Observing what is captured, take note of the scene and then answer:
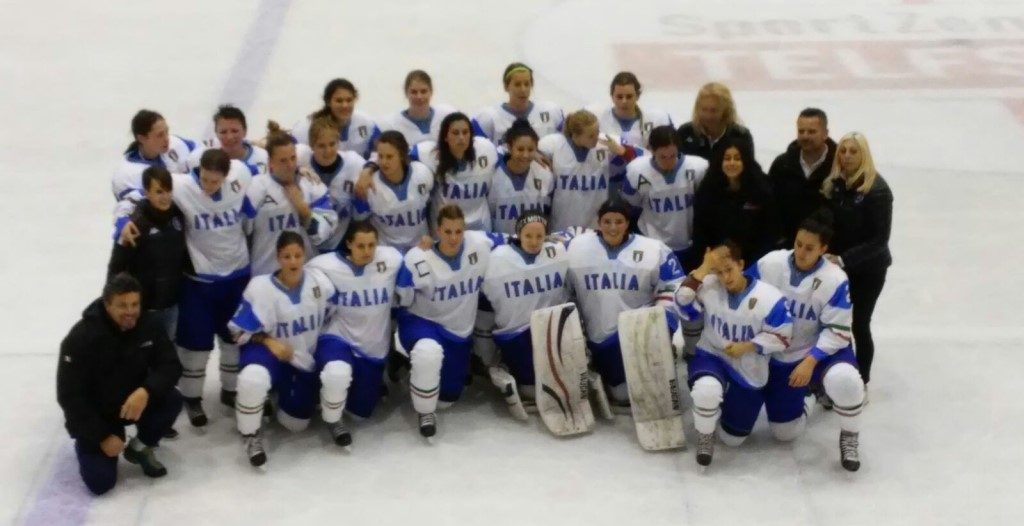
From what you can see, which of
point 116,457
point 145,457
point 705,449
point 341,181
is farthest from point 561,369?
point 116,457

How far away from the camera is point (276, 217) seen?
5.66 metres

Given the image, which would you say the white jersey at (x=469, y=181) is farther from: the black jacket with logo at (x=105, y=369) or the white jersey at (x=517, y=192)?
the black jacket with logo at (x=105, y=369)

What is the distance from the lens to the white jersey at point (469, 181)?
5.93 metres

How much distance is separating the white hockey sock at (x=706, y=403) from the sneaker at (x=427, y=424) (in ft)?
3.53

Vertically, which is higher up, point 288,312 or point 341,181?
point 341,181

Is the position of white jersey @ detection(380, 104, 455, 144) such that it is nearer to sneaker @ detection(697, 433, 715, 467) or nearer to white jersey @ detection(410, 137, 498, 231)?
white jersey @ detection(410, 137, 498, 231)

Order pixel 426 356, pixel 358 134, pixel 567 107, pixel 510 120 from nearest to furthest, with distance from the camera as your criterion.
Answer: pixel 426 356
pixel 358 134
pixel 510 120
pixel 567 107

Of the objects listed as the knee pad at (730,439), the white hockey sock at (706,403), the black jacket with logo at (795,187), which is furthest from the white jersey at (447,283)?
the black jacket with logo at (795,187)

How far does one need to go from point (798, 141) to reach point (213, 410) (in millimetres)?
2766

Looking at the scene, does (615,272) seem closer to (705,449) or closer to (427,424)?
(705,449)

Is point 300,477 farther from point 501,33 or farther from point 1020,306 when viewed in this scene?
point 501,33

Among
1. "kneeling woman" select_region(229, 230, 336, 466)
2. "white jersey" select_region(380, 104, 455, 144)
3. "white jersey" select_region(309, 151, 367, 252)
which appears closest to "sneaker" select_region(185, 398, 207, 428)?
"kneeling woman" select_region(229, 230, 336, 466)

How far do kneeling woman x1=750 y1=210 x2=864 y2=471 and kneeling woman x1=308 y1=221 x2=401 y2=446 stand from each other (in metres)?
1.54

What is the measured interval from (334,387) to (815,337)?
196cm
